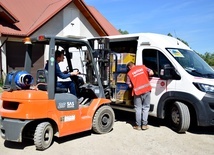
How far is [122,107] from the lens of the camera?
317 inches

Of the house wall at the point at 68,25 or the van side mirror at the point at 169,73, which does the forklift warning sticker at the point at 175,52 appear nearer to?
the van side mirror at the point at 169,73

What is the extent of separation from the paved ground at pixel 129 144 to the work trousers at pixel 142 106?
0.32 meters

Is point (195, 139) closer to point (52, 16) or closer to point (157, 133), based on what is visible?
point (157, 133)

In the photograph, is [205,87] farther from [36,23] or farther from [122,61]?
[36,23]

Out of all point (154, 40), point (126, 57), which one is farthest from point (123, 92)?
point (154, 40)

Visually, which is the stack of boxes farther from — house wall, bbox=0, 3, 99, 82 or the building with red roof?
house wall, bbox=0, 3, 99, 82

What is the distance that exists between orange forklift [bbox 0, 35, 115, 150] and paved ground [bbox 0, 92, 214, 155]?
0.85ft

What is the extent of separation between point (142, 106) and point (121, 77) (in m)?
1.21

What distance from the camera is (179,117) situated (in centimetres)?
678

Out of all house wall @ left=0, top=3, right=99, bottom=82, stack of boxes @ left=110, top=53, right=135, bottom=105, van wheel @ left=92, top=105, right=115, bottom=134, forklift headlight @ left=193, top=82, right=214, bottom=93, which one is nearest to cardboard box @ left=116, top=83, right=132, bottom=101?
stack of boxes @ left=110, top=53, right=135, bottom=105

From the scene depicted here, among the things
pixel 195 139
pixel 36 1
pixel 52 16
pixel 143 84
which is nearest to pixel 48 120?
pixel 143 84

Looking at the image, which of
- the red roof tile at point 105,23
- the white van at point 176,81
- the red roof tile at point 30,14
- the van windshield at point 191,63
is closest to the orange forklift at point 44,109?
the white van at point 176,81

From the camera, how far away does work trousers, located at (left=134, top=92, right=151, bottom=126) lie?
23.5 feet

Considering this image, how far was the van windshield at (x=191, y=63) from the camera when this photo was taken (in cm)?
691
